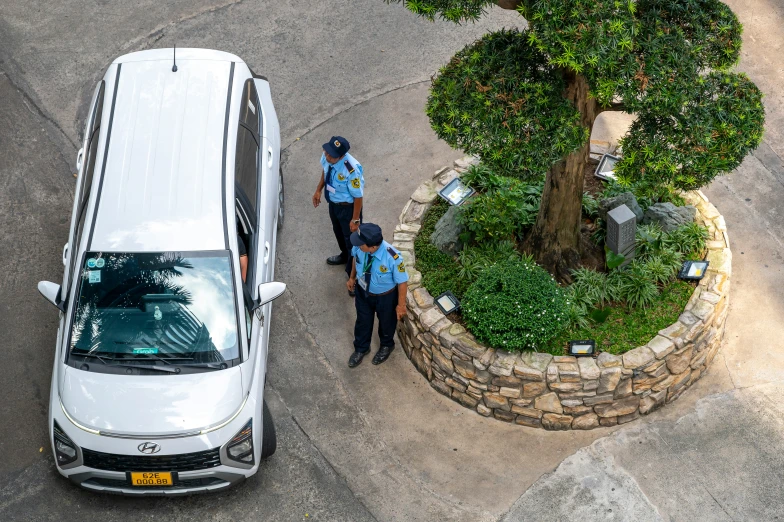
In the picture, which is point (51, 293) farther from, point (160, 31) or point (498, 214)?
point (160, 31)

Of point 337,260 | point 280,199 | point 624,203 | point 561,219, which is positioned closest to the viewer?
point 561,219

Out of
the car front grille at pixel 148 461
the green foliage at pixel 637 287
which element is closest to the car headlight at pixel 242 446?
the car front grille at pixel 148 461

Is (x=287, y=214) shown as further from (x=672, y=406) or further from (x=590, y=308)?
(x=672, y=406)

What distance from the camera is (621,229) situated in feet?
28.0

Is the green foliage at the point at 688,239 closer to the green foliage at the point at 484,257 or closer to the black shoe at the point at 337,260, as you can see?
the green foliage at the point at 484,257

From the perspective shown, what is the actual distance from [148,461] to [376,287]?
238cm

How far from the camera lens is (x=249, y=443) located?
7492 mm

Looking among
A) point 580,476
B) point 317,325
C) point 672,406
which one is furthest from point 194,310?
point 672,406

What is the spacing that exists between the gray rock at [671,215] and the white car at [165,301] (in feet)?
12.2

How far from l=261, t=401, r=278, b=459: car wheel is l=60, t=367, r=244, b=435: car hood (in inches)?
20.3

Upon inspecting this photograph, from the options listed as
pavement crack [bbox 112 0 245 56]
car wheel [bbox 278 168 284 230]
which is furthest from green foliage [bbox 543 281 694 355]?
pavement crack [bbox 112 0 245 56]

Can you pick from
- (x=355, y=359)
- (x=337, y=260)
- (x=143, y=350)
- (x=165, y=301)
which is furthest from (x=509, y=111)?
(x=143, y=350)

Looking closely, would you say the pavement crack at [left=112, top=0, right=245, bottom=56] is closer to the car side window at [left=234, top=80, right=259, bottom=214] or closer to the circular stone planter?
the car side window at [left=234, top=80, right=259, bottom=214]

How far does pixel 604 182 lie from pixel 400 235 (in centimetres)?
221
